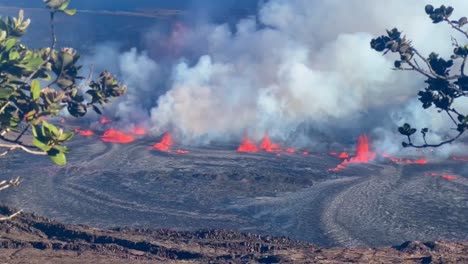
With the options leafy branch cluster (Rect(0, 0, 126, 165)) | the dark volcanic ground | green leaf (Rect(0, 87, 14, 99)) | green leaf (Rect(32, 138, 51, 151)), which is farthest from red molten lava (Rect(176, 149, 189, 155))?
green leaf (Rect(32, 138, 51, 151))

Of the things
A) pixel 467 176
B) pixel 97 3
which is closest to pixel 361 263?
pixel 467 176

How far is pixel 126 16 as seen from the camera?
306ft

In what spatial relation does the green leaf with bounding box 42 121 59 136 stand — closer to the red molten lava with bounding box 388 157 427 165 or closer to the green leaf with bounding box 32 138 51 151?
the green leaf with bounding box 32 138 51 151

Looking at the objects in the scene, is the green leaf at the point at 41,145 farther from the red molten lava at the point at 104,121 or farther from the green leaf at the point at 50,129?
the red molten lava at the point at 104,121

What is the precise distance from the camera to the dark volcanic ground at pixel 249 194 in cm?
2764

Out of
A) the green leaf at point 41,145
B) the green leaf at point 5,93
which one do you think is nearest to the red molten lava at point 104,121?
the green leaf at point 5,93

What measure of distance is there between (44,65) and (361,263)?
1376cm

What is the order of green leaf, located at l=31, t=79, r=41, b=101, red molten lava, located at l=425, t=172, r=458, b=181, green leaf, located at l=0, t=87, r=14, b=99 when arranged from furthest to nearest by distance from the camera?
red molten lava, located at l=425, t=172, r=458, b=181 < green leaf, located at l=0, t=87, r=14, b=99 < green leaf, located at l=31, t=79, r=41, b=101

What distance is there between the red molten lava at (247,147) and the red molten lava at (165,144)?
15.1 ft

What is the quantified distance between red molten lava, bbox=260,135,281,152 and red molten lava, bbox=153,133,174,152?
239 inches

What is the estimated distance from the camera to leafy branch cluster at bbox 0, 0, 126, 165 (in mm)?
9453

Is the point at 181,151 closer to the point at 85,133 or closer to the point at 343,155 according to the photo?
the point at 85,133

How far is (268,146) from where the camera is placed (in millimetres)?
43594

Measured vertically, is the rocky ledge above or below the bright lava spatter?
below
